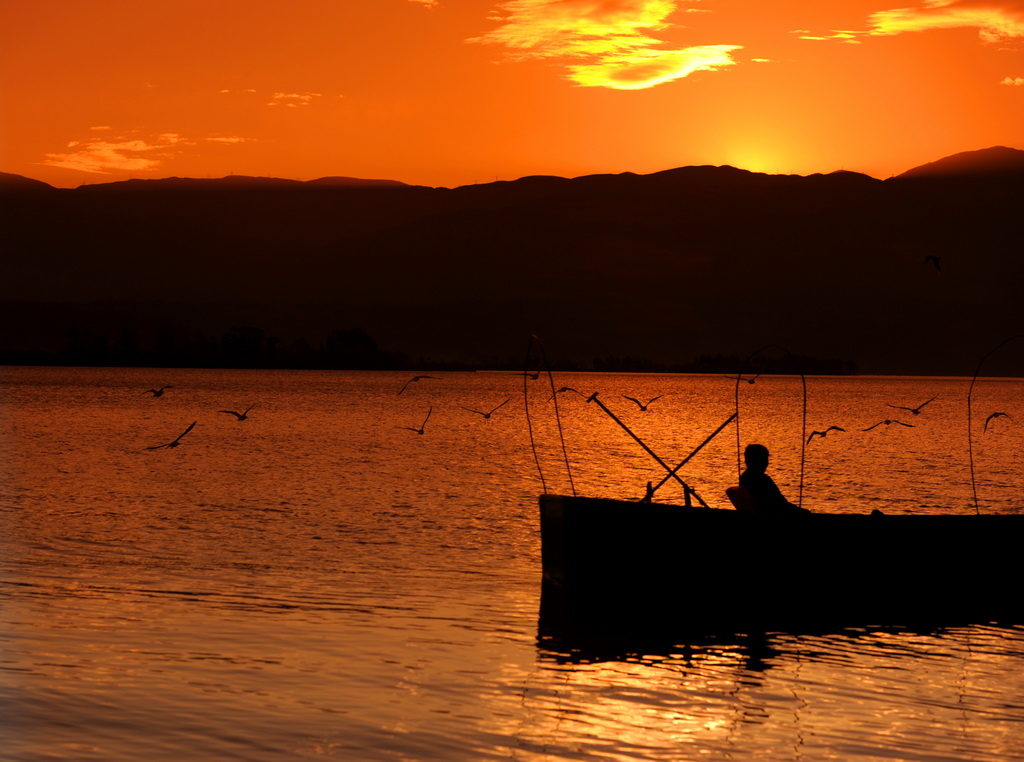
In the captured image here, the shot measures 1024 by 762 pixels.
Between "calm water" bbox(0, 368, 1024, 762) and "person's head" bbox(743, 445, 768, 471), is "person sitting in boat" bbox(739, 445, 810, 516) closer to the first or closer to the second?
"person's head" bbox(743, 445, 768, 471)

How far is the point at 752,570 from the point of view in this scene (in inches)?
732

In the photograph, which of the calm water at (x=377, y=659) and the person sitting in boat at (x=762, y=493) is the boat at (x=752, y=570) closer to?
the person sitting in boat at (x=762, y=493)

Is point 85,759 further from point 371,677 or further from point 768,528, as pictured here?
point 768,528

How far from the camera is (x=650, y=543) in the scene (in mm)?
18266

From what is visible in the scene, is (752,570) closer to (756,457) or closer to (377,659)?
(756,457)

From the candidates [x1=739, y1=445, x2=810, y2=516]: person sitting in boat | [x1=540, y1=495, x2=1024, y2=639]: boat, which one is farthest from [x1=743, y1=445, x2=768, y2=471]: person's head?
[x1=540, y1=495, x2=1024, y2=639]: boat

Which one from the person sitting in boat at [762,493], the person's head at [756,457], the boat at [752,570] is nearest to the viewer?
the boat at [752,570]

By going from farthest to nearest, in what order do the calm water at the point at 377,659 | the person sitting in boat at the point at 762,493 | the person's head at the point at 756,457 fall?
the person sitting in boat at the point at 762,493
the person's head at the point at 756,457
the calm water at the point at 377,659

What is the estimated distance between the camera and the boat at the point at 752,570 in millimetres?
18172

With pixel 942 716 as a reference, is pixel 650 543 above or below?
above

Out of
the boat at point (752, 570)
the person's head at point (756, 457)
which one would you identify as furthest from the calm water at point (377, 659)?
the person's head at point (756, 457)

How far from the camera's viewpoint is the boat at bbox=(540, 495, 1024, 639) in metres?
18.2

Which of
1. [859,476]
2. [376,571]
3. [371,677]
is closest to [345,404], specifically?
[859,476]

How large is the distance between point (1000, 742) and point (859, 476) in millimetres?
36334
